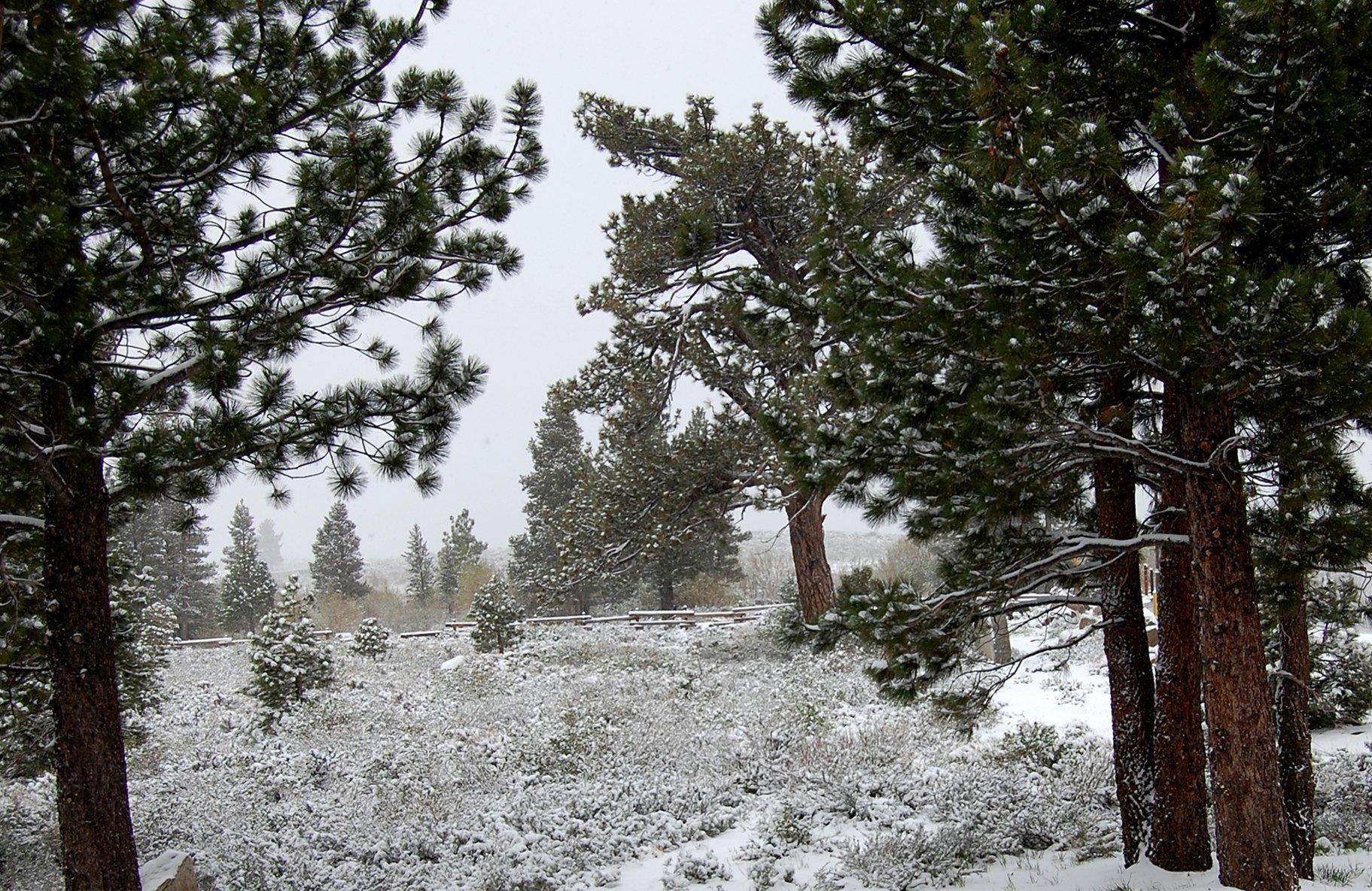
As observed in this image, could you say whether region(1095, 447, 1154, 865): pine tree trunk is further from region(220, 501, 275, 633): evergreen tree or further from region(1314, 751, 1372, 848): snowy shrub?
region(220, 501, 275, 633): evergreen tree

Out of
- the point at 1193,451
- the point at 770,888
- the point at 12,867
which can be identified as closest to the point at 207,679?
the point at 12,867

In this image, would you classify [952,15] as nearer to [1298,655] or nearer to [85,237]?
[1298,655]

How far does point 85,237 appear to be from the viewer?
16.6 ft

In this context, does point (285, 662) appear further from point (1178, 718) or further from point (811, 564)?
point (1178, 718)

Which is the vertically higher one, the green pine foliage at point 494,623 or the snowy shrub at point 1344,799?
the green pine foliage at point 494,623

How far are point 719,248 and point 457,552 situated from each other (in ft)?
131

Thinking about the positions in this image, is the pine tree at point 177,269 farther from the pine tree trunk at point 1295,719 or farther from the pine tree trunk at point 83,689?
the pine tree trunk at point 1295,719

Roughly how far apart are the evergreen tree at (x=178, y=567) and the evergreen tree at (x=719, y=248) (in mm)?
27826

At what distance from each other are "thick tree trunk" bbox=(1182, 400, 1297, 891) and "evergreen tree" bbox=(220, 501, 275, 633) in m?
40.3

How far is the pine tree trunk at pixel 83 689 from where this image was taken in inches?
184

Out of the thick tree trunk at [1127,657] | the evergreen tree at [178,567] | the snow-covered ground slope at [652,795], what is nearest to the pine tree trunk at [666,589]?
the snow-covered ground slope at [652,795]

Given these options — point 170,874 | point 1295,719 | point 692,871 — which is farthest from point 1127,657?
point 170,874

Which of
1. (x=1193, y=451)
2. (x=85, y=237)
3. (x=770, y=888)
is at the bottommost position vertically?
(x=770, y=888)

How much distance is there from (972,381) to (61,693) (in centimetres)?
600
